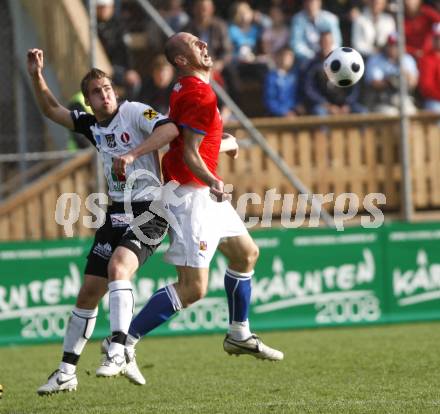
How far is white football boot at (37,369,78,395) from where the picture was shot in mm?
7254

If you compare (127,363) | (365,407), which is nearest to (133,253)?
(127,363)

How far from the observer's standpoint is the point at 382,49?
1386cm

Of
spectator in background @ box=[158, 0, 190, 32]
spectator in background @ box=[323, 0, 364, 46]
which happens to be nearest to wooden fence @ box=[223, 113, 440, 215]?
spectator in background @ box=[323, 0, 364, 46]

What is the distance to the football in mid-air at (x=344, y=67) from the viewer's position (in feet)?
27.4

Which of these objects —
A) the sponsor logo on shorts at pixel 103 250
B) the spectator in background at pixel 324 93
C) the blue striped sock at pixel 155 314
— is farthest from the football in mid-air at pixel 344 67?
the spectator in background at pixel 324 93

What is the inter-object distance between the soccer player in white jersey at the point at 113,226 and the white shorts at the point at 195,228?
0.13 meters

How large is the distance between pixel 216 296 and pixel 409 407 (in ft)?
20.2

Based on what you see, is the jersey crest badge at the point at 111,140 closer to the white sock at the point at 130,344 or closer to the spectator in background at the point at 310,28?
the white sock at the point at 130,344

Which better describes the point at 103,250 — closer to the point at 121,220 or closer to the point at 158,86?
the point at 121,220

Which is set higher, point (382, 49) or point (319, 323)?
point (382, 49)

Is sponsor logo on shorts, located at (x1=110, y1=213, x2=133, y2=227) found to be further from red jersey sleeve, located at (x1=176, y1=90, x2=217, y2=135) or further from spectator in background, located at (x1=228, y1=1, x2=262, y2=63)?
spectator in background, located at (x1=228, y1=1, x2=262, y2=63)

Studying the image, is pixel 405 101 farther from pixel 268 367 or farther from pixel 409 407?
pixel 409 407

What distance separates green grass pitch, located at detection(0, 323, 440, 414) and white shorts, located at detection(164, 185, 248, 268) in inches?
37.3

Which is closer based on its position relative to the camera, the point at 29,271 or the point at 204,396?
the point at 204,396
